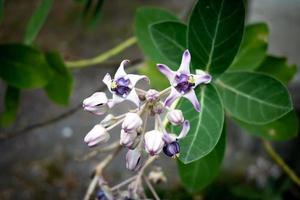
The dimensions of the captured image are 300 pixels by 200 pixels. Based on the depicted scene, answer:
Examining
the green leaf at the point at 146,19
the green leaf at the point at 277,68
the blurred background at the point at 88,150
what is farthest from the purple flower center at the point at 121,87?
the blurred background at the point at 88,150

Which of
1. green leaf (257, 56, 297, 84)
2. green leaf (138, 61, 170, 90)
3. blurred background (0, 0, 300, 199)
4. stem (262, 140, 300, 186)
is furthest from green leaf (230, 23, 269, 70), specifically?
blurred background (0, 0, 300, 199)

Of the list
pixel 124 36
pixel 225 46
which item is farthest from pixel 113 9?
pixel 225 46

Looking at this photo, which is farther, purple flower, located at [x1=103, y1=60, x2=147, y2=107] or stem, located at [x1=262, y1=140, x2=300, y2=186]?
stem, located at [x1=262, y1=140, x2=300, y2=186]

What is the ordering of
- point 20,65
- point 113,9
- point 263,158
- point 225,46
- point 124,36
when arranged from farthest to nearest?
point 113,9 → point 124,36 → point 263,158 → point 20,65 → point 225,46

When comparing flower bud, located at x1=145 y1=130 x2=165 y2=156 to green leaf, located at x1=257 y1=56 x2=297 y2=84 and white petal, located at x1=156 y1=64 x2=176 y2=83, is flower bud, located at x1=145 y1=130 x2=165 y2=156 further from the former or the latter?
green leaf, located at x1=257 y1=56 x2=297 y2=84

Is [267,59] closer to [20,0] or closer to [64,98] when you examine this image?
[64,98]

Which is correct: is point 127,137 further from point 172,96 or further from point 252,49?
point 252,49
